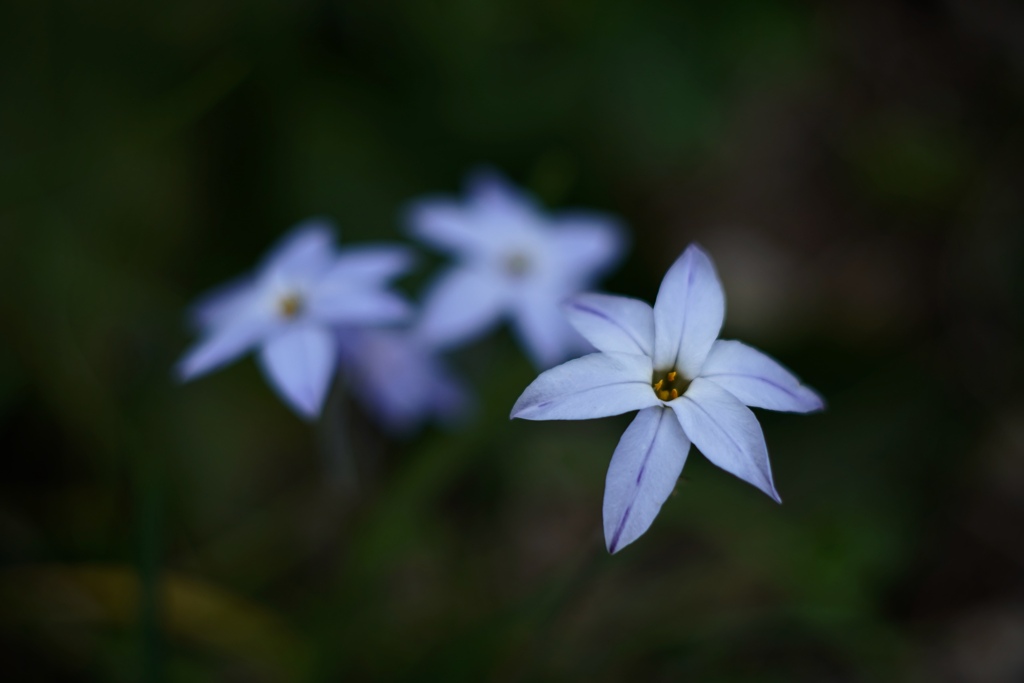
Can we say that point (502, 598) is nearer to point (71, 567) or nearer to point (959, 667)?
point (71, 567)

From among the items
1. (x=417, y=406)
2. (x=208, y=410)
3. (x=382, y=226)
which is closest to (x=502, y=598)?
(x=417, y=406)

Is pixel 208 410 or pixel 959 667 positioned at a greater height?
pixel 208 410

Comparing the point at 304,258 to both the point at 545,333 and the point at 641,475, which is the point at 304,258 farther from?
the point at 641,475

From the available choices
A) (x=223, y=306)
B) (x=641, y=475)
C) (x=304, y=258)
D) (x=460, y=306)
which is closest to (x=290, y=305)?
(x=304, y=258)

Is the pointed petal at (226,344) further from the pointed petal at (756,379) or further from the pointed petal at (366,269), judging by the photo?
the pointed petal at (756,379)

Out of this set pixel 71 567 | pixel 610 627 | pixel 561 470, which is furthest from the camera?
pixel 561 470

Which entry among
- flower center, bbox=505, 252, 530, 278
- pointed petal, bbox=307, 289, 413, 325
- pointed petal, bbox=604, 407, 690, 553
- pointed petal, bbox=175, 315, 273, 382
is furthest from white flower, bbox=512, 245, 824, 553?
flower center, bbox=505, 252, 530, 278

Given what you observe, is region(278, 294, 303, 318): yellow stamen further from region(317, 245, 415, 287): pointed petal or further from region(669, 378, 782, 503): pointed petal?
region(669, 378, 782, 503): pointed petal
